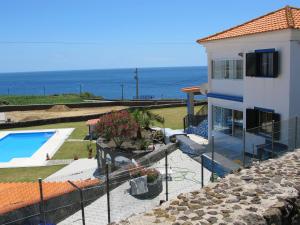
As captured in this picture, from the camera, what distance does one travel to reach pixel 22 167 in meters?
23.4

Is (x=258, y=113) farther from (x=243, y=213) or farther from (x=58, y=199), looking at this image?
(x=243, y=213)

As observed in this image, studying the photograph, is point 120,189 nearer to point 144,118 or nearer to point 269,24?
point 269,24

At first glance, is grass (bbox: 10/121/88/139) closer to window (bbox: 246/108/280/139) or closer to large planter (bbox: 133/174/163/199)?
window (bbox: 246/108/280/139)

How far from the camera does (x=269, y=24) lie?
750 inches

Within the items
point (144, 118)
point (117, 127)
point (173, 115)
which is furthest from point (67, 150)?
point (173, 115)

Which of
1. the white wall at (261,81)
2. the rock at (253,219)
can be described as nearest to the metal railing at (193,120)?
the white wall at (261,81)

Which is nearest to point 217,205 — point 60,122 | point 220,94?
point 220,94

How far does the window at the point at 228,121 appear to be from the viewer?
2144 cm

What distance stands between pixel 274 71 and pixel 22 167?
47.0ft

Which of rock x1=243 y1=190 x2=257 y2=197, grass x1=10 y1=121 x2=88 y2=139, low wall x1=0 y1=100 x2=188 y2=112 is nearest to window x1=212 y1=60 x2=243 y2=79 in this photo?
grass x1=10 y1=121 x2=88 y2=139

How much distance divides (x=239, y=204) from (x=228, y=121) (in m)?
15.4

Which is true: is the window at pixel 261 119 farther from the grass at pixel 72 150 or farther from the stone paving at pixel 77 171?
the grass at pixel 72 150

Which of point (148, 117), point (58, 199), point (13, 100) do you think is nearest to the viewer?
point (58, 199)

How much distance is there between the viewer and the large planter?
1399cm
